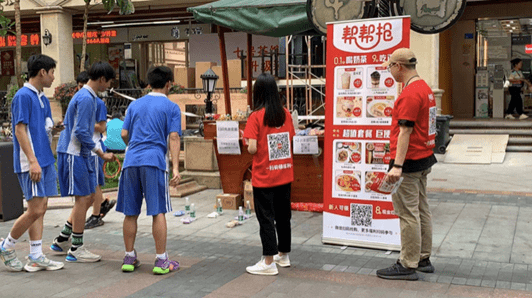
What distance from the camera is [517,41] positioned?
711 inches

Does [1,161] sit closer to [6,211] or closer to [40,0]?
[6,211]

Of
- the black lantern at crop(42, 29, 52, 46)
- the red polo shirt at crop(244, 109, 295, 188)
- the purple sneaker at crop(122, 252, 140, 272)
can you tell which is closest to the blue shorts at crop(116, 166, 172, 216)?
the purple sneaker at crop(122, 252, 140, 272)

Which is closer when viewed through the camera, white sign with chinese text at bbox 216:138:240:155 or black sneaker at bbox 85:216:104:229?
black sneaker at bbox 85:216:104:229

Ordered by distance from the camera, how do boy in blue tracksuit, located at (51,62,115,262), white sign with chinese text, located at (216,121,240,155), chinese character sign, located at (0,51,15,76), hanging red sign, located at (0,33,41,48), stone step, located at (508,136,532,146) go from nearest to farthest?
boy in blue tracksuit, located at (51,62,115,262), white sign with chinese text, located at (216,121,240,155), stone step, located at (508,136,532,146), hanging red sign, located at (0,33,41,48), chinese character sign, located at (0,51,15,76)

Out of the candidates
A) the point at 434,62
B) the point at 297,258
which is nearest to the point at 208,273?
the point at 297,258

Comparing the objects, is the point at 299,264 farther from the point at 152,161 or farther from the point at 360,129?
the point at 152,161

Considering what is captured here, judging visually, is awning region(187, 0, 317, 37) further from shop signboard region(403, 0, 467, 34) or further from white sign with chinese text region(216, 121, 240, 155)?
shop signboard region(403, 0, 467, 34)

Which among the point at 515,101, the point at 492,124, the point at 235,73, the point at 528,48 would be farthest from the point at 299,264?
the point at 528,48

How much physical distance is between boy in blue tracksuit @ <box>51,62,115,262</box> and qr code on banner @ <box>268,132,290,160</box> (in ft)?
5.21

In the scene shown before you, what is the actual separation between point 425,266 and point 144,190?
8.12 feet

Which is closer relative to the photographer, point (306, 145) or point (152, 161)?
point (152, 161)

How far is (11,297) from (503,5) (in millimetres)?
15091

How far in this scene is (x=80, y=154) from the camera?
5.66 meters

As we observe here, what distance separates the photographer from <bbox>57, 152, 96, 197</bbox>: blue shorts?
18.5 feet
